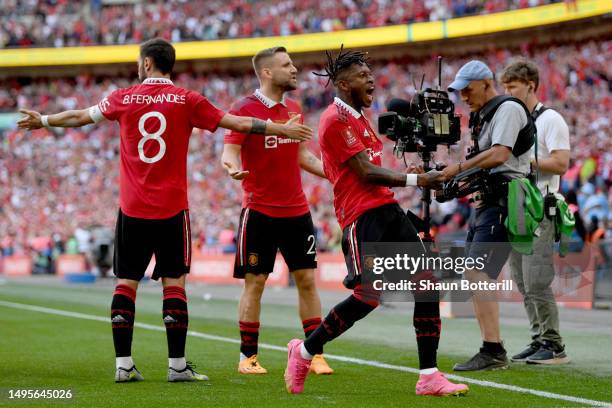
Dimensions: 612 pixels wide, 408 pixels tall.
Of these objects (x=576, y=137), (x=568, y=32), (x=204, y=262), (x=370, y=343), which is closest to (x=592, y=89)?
(x=576, y=137)

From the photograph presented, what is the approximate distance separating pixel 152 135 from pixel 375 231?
1.86 meters

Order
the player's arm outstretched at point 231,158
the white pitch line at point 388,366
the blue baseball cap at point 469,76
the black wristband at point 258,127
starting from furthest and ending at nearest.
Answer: the blue baseball cap at point 469,76 < the player's arm outstretched at point 231,158 < the black wristband at point 258,127 < the white pitch line at point 388,366

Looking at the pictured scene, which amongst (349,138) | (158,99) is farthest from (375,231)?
(158,99)

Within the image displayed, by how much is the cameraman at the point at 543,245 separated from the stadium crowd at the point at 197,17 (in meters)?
24.6

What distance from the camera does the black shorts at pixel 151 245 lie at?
24.0 ft

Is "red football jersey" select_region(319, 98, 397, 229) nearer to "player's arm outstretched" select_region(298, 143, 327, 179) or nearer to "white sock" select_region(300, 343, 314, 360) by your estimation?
"white sock" select_region(300, 343, 314, 360)

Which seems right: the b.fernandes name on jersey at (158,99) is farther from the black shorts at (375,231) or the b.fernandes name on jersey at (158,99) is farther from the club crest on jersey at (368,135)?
the black shorts at (375,231)

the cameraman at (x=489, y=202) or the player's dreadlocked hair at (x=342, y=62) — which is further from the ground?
the player's dreadlocked hair at (x=342, y=62)

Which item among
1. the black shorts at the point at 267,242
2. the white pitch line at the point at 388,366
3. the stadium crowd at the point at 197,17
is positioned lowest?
the white pitch line at the point at 388,366

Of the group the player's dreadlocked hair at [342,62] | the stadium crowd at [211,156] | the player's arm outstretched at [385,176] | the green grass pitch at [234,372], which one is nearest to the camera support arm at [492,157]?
the player's arm outstretched at [385,176]

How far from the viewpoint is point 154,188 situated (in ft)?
23.8

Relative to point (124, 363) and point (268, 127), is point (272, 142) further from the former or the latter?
point (124, 363)

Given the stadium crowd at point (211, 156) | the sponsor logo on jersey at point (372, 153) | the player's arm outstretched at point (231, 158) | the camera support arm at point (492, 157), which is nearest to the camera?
the sponsor logo on jersey at point (372, 153)

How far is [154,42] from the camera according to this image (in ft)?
24.5
